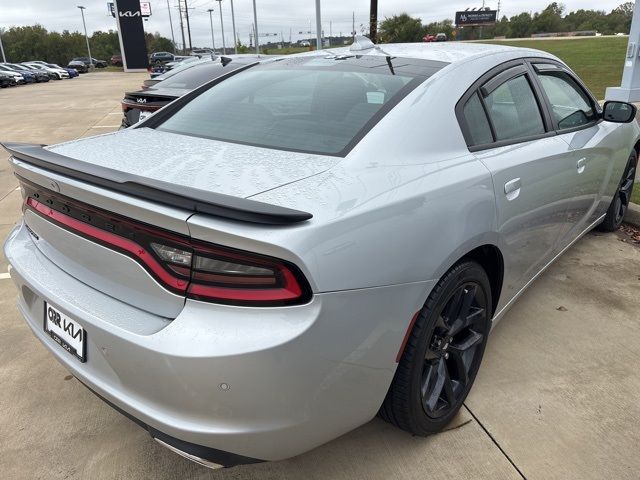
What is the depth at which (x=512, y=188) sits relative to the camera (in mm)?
2266

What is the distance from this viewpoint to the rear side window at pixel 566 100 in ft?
9.75

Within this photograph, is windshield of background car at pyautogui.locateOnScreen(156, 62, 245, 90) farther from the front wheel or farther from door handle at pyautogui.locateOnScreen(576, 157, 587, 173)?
the front wheel

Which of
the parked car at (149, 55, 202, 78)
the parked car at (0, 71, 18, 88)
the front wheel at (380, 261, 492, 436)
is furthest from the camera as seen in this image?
the parked car at (0, 71, 18, 88)

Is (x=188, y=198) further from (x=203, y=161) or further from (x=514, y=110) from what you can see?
(x=514, y=110)

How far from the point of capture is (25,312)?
7.13 feet

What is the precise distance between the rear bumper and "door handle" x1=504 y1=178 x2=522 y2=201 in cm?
76

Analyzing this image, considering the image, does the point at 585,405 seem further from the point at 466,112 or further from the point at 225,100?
the point at 225,100

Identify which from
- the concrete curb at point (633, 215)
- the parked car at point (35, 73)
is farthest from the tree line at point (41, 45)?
the concrete curb at point (633, 215)

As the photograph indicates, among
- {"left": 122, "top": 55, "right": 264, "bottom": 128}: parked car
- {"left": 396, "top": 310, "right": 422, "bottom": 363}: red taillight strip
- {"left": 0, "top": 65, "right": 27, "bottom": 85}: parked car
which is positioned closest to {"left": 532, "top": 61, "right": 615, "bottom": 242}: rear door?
{"left": 396, "top": 310, "right": 422, "bottom": 363}: red taillight strip

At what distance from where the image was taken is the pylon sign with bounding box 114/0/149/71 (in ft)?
193

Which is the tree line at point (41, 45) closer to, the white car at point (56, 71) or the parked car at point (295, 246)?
the white car at point (56, 71)

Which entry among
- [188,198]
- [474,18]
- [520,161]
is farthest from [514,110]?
[474,18]

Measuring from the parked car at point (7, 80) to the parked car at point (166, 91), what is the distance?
1262 inches

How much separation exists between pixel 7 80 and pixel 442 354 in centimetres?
3910
